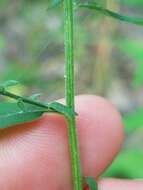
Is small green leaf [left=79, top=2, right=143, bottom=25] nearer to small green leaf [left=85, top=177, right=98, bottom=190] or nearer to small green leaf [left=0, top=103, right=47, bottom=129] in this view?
small green leaf [left=0, top=103, right=47, bottom=129]

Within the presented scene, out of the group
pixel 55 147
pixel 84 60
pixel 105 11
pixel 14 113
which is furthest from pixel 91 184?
pixel 84 60

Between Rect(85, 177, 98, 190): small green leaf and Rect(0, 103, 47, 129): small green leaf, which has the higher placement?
Rect(0, 103, 47, 129): small green leaf

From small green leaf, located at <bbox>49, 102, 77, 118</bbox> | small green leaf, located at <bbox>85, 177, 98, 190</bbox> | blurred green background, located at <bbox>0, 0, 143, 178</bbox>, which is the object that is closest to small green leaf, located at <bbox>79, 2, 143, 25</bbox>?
small green leaf, located at <bbox>49, 102, 77, 118</bbox>

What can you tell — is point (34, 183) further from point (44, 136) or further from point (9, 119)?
point (9, 119)

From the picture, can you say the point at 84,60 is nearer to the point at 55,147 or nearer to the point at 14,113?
the point at 55,147

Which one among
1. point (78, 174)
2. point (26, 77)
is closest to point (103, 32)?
point (26, 77)
